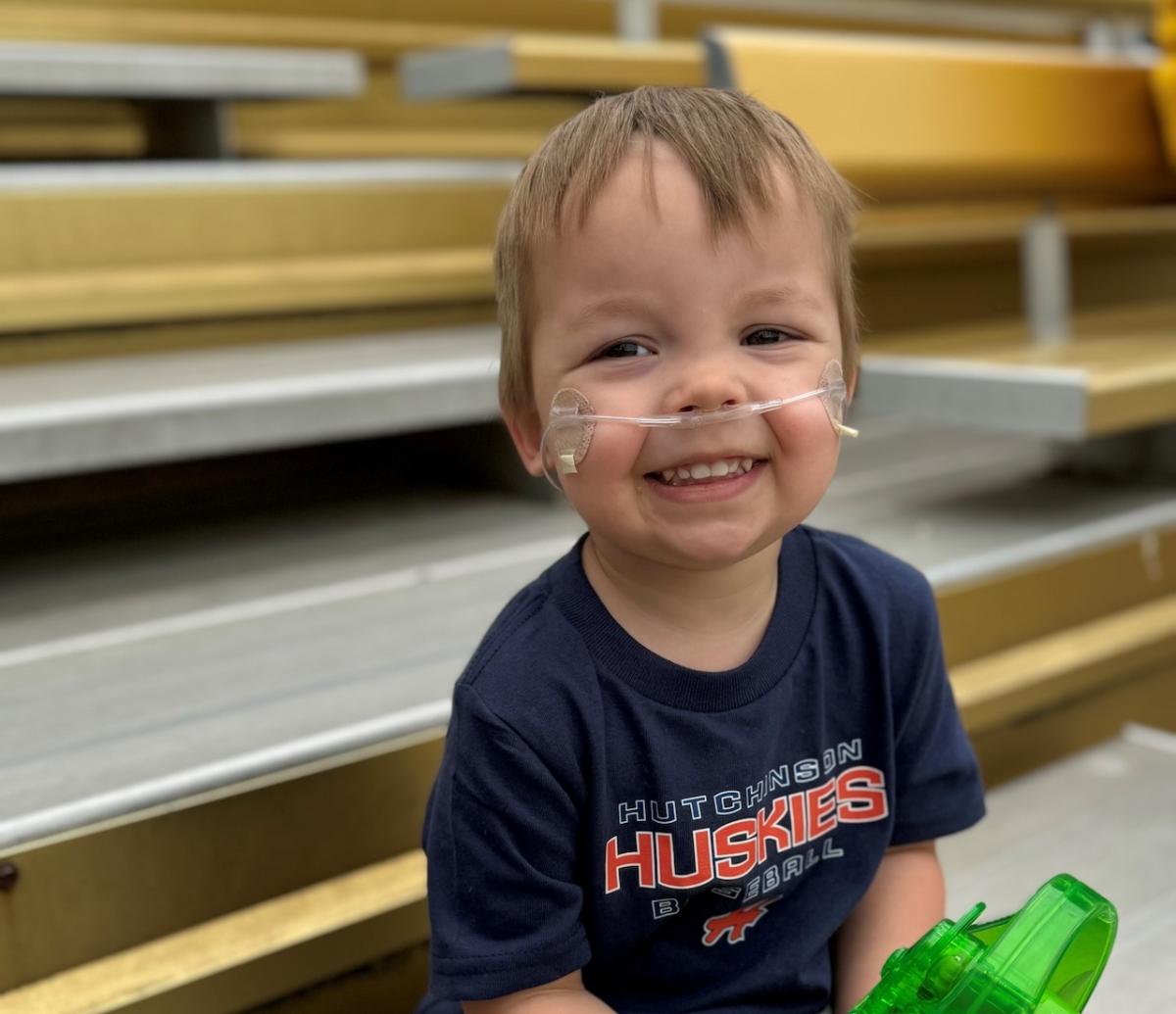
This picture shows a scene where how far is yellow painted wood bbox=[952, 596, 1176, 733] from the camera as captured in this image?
3.72 ft

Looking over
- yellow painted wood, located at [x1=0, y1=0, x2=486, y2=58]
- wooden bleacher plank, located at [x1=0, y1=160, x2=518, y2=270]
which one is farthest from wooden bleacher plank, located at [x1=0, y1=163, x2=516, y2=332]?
yellow painted wood, located at [x1=0, y1=0, x2=486, y2=58]

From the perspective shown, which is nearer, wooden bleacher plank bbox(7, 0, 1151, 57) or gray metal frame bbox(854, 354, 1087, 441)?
gray metal frame bbox(854, 354, 1087, 441)

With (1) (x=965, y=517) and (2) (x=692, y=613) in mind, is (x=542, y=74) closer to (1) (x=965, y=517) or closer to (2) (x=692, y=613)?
(1) (x=965, y=517)

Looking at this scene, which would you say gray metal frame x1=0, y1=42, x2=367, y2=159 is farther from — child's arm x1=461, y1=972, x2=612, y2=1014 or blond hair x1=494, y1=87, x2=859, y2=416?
child's arm x1=461, y1=972, x2=612, y2=1014

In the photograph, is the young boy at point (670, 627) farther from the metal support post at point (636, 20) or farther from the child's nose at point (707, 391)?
the metal support post at point (636, 20)

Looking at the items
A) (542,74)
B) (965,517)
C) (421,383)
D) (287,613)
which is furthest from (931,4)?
(287,613)

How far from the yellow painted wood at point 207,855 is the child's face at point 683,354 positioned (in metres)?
0.32

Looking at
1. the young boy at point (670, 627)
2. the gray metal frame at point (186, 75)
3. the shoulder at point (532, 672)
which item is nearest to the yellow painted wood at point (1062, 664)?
the young boy at point (670, 627)

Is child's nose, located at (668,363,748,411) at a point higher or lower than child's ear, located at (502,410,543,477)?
higher

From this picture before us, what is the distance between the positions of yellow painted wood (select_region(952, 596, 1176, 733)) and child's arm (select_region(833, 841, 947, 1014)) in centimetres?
35

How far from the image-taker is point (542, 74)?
154 cm

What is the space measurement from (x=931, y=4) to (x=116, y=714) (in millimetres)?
2520

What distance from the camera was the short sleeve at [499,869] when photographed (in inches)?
24.3

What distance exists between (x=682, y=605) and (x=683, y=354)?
13cm
